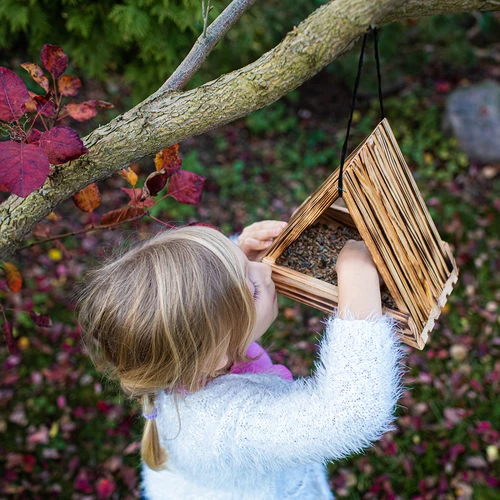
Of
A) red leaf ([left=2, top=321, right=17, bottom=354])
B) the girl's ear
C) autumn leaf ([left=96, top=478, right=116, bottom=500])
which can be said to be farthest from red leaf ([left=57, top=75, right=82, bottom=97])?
autumn leaf ([left=96, top=478, right=116, bottom=500])

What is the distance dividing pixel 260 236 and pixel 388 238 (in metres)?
0.58

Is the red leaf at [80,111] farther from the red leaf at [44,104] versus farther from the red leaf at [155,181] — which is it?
the red leaf at [155,181]

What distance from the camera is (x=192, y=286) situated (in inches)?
55.6

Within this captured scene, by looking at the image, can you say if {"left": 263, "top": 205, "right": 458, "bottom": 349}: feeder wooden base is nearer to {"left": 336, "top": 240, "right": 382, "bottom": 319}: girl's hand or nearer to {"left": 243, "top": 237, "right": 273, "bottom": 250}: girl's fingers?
{"left": 336, "top": 240, "right": 382, "bottom": 319}: girl's hand

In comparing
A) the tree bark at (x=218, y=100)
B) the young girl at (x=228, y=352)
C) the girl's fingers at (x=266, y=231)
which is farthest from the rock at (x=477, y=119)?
the tree bark at (x=218, y=100)

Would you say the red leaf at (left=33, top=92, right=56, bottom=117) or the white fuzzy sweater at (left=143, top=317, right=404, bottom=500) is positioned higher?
the red leaf at (left=33, top=92, right=56, bottom=117)

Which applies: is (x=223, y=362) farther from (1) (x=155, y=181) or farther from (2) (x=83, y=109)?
(2) (x=83, y=109)

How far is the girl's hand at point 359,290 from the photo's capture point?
1409 mm

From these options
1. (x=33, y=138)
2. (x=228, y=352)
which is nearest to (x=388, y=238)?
(x=228, y=352)

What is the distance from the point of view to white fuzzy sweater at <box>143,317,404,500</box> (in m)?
1.38

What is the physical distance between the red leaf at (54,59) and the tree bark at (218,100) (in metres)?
0.31

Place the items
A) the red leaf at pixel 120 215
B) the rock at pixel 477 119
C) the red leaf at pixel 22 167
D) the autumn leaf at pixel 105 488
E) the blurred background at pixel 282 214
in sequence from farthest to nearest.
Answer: the rock at pixel 477 119 → the autumn leaf at pixel 105 488 → the blurred background at pixel 282 214 → the red leaf at pixel 120 215 → the red leaf at pixel 22 167

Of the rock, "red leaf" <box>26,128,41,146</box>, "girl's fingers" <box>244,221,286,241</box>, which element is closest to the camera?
"red leaf" <box>26,128,41,146</box>

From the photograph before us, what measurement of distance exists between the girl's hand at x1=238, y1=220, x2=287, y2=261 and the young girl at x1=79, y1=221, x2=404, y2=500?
218 millimetres
